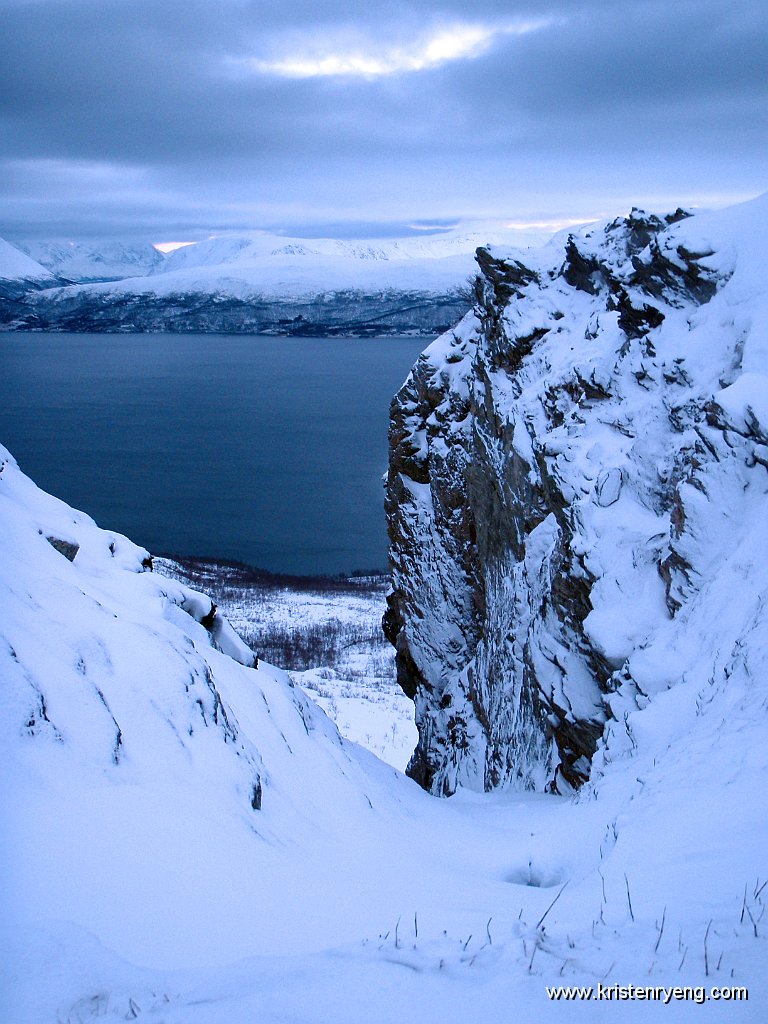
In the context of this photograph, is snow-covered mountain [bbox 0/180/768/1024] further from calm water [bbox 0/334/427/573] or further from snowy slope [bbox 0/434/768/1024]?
calm water [bbox 0/334/427/573]

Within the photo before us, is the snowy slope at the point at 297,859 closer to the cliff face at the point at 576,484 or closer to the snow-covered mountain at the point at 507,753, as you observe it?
the snow-covered mountain at the point at 507,753

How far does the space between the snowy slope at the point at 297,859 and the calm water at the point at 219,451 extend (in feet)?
149

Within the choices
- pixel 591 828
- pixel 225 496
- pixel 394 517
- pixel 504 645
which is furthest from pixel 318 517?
pixel 591 828

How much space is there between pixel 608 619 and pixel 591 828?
5964mm

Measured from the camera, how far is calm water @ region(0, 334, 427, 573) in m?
58.4

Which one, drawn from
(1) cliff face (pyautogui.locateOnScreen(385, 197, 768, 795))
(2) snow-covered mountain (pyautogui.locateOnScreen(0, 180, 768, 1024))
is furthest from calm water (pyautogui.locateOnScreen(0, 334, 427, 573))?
(2) snow-covered mountain (pyautogui.locateOnScreen(0, 180, 768, 1024))

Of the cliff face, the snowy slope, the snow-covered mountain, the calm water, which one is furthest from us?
the calm water

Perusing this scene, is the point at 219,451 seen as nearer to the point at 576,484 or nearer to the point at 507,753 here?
the point at 507,753

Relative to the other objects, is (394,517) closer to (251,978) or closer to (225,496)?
(251,978)

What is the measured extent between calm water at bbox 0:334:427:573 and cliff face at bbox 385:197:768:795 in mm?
30505

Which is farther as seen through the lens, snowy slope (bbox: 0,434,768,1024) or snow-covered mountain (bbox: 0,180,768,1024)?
snow-covered mountain (bbox: 0,180,768,1024)

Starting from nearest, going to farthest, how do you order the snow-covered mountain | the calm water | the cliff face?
the snow-covered mountain
the cliff face
the calm water

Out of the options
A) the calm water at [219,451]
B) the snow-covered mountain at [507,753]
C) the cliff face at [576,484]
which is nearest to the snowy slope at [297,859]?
the snow-covered mountain at [507,753]

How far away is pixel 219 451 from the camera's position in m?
78.4
